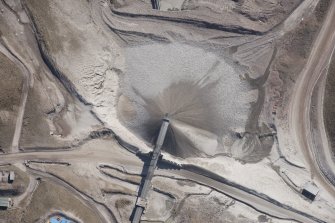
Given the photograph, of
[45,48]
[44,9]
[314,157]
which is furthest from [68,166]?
[314,157]

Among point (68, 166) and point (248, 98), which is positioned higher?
point (248, 98)

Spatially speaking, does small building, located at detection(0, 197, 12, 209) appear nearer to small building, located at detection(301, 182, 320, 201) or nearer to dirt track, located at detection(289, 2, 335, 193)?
dirt track, located at detection(289, 2, 335, 193)

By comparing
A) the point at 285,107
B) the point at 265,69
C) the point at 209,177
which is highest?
the point at 265,69

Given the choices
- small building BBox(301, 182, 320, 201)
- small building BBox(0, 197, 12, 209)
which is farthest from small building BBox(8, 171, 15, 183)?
small building BBox(301, 182, 320, 201)

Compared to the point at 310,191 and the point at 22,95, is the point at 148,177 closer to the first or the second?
the point at 22,95

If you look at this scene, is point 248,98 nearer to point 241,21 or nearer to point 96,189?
point 241,21

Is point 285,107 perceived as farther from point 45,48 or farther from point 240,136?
point 45,48
